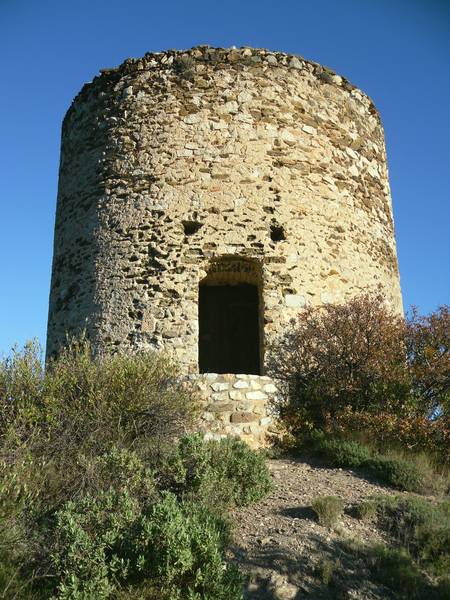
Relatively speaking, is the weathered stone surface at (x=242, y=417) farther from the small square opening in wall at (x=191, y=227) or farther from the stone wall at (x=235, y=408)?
the small square opening in wall at (x=191, y=227)

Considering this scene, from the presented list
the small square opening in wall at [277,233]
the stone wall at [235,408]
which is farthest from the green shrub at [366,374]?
the small square opening in wall at [277,233]

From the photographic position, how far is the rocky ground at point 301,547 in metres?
4.18

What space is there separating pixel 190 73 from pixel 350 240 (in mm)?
3391

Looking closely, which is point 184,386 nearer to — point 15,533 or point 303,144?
point 15,533

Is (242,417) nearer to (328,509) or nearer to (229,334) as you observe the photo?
(328,509)

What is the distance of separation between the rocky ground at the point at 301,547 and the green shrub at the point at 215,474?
0.15 m

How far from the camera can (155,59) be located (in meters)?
9.27

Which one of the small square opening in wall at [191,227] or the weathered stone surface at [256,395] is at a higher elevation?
the small square opening in wall at [191,227]

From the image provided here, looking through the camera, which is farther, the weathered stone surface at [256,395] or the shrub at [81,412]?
the weathered stone surface at [256,395]

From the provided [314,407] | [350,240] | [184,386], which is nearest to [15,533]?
[184,386]

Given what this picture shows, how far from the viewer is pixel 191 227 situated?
331 inches

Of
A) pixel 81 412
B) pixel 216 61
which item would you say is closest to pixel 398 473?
pixel 81 412

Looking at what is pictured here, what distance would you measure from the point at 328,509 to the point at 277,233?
4.31 meters

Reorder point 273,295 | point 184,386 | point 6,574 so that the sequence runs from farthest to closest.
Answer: point 273,295
point 184,386
point 6,574
